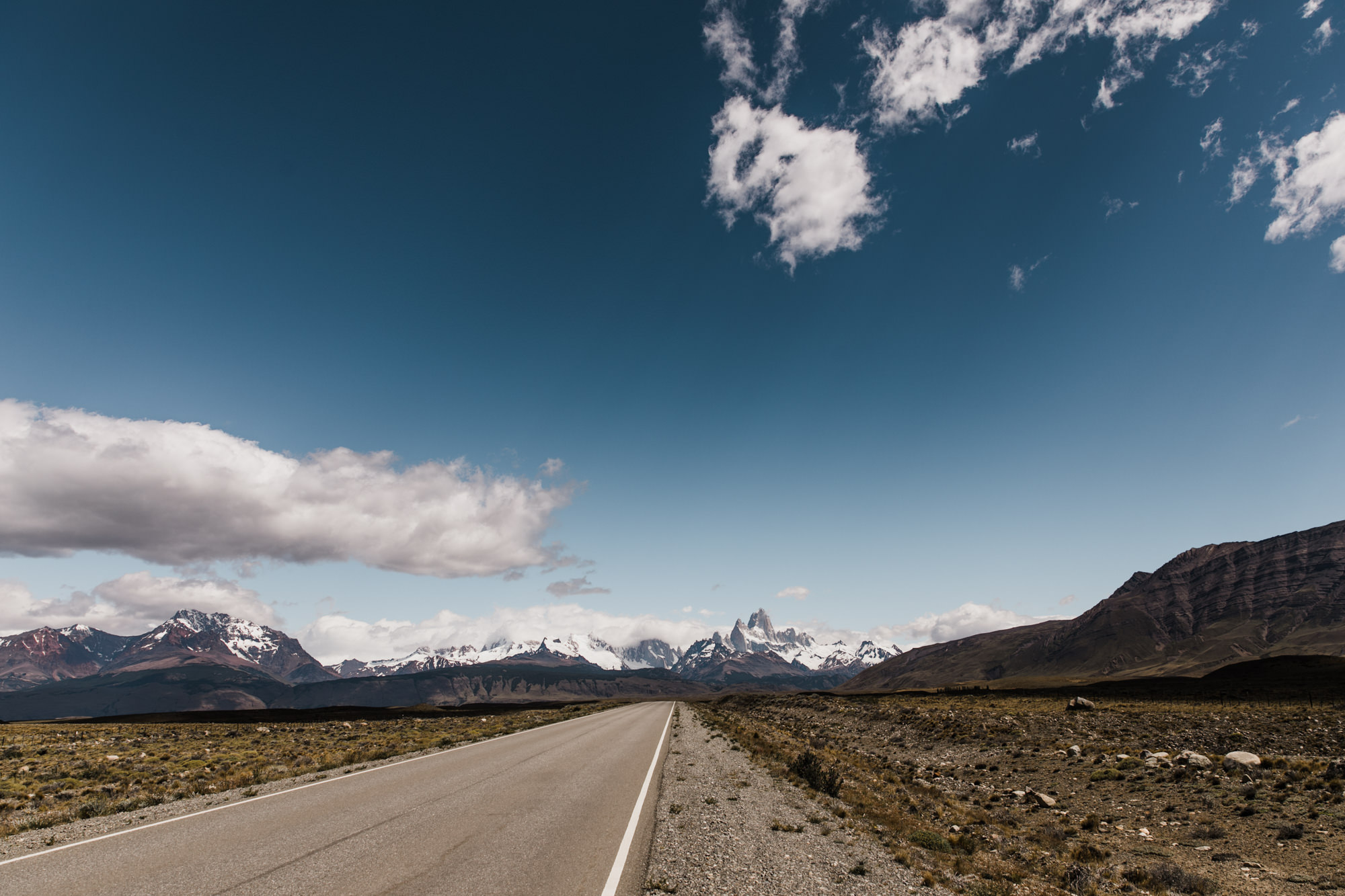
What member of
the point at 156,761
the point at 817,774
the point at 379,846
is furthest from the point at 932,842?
the point at 156,761

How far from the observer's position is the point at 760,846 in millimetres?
12836

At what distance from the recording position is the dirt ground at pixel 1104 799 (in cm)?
1321

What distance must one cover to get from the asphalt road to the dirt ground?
6.98 meters

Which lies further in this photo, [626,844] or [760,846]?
[760,846]

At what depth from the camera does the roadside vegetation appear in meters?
17.1

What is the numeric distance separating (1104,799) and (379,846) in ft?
79.5

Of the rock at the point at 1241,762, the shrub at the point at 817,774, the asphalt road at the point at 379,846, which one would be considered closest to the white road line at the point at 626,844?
the asphalt road at the point at 379,846

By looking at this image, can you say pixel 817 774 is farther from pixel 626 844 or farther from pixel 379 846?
pixel 379 846

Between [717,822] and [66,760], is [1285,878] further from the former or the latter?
[66,760]

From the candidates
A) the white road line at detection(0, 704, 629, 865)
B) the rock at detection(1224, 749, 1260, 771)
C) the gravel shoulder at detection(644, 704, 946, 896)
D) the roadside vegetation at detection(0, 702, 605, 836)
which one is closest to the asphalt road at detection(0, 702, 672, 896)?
the white road line at detection(0, 704, 629, 865)

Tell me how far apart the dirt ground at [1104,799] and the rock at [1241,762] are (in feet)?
0.88

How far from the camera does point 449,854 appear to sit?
11.1 meters

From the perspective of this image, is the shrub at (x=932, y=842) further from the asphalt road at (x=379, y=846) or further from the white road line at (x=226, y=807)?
the white road line at (x=226, y=807)

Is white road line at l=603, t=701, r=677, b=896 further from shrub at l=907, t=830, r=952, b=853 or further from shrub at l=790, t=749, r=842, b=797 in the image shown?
shrub at l=907, t=830, r=952, b=853
